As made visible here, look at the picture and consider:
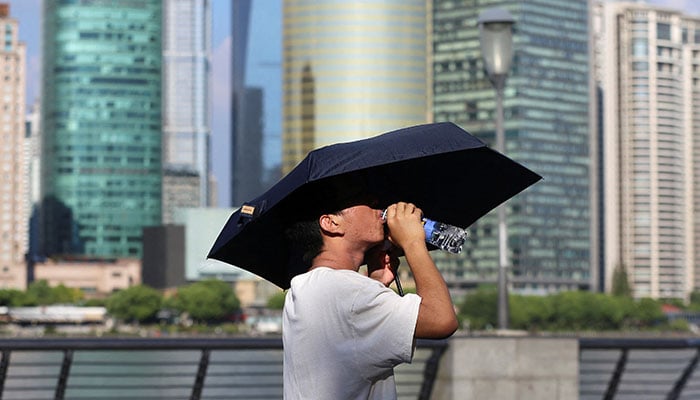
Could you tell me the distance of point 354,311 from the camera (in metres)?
3.63

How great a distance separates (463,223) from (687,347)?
6.11m

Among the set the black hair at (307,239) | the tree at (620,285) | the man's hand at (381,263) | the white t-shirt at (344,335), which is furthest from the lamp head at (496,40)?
the tree at (620,285)

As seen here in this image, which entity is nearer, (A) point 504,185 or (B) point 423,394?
(A) point 504,185

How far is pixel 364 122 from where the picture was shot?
540ft

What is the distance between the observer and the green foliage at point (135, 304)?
162750 mm

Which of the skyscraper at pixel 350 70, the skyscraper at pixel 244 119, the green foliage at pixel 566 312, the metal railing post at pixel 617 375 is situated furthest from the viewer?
the skyscraper at pixel 244 119

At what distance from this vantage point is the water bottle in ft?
12.7

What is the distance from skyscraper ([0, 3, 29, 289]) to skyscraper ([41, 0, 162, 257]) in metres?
3.51

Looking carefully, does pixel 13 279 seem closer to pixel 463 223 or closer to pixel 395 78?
pixel 395 78

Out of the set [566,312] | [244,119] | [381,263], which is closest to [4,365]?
[381,263]

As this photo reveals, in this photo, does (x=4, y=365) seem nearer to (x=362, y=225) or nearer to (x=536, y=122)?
(x=362, y=225)

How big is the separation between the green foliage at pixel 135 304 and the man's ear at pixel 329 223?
160 meters

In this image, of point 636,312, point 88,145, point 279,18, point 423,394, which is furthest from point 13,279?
point 423,394

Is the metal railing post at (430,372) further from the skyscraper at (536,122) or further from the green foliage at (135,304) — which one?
the green foliage at (135,304)
